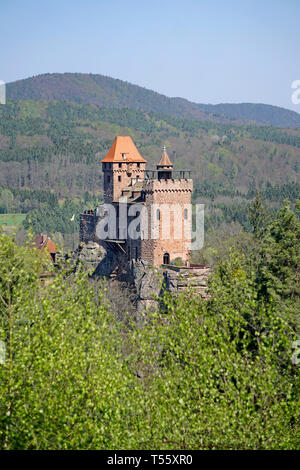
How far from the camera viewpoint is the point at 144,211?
49156 mm

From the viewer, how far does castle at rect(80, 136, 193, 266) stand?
48.4 metres

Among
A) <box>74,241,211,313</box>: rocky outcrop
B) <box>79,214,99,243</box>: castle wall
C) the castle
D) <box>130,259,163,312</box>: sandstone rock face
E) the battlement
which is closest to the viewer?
<box>74,241,211,313</box>: rocky outcrop

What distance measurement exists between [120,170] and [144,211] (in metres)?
8.21

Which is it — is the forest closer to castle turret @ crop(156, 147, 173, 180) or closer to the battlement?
the battlement

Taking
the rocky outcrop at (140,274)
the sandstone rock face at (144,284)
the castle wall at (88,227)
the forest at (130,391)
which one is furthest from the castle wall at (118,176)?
the forest at (130,391)

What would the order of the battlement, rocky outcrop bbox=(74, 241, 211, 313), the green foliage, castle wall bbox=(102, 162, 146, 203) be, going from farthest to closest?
castle wall bbox=(102, 162, 146, 203) < the battlement < rocky outcrop bbox=(74, 241, 211, 313) < the green foliage

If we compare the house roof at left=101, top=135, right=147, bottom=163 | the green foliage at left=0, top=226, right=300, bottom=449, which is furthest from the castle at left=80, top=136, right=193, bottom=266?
the green foliage at left=0, top=226, right=300, bottom=449

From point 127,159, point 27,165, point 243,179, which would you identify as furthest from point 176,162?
point 127,159

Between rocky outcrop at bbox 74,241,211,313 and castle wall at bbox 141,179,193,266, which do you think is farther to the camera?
castle wall at bbox 141,179,193,266

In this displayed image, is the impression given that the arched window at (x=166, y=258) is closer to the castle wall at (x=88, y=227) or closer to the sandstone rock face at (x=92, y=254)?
the sandstone rock face at (x=92, y=254)

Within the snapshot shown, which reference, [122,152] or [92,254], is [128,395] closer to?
[92,254]

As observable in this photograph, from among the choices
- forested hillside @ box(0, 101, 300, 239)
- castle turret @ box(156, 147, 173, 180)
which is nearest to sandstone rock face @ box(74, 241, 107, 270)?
castle turret @ box(156, 147, 173, 180)

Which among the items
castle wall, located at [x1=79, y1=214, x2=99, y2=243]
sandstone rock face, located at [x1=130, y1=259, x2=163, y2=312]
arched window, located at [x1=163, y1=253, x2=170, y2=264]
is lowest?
sandstone rock face, located at [x1=130, y1=259, x2=163, y2=312]

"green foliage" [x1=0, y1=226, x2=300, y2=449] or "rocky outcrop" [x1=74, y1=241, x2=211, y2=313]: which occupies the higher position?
"green foliage" [x1=0, y1=226, x2=300, y2=449]
